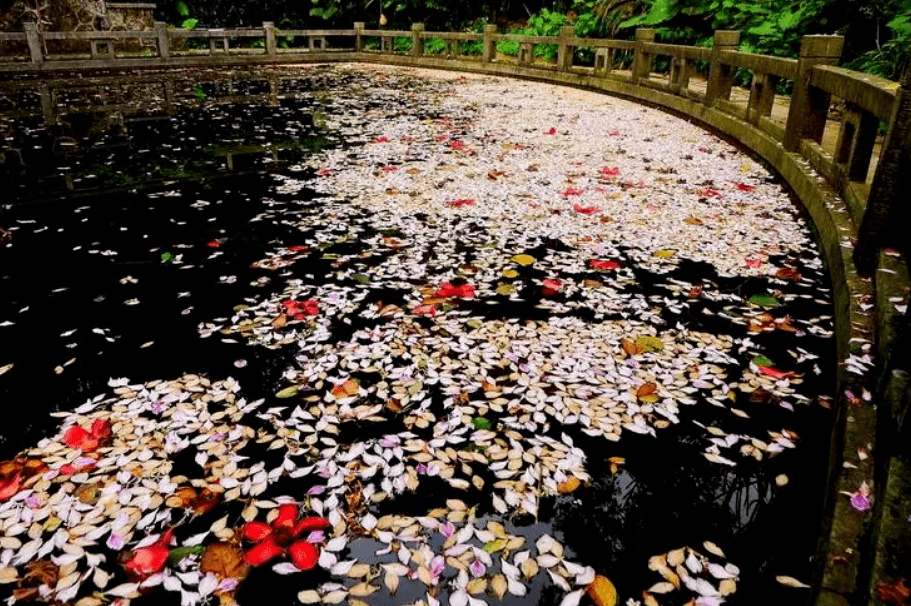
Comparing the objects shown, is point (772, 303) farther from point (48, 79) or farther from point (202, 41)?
point (202, 41)

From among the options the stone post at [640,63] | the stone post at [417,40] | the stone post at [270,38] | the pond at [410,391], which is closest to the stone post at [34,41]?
the stone post at [270,38]

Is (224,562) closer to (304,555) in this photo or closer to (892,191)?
(304,555)

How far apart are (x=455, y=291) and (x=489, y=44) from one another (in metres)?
19.5

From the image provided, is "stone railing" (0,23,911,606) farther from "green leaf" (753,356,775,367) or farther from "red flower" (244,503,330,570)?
"red flower" (244,503,330,570)

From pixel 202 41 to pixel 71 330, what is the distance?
100 feet

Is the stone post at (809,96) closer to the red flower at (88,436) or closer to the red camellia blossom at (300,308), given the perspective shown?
the red camellia blossom at (300,308)

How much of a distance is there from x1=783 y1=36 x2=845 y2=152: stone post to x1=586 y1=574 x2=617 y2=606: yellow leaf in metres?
6.85

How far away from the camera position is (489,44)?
73.5 feet

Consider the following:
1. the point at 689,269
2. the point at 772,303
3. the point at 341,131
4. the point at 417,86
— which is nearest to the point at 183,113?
the point at 341,131

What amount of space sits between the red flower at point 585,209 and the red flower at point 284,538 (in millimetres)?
5410

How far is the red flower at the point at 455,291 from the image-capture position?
17.2ft

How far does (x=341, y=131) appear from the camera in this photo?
475 inches

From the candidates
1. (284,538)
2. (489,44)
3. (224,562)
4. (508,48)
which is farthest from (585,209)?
(508,48)

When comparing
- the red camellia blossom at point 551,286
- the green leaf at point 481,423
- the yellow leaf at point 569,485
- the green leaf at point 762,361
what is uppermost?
the red camellia blossom at point 551,286
